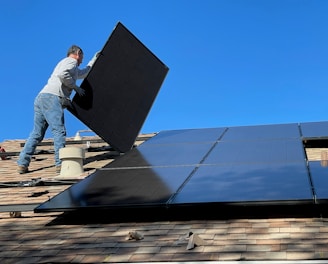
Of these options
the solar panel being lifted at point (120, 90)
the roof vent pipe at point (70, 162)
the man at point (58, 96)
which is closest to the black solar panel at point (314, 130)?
the solar panel being lifted at point (120, 90)

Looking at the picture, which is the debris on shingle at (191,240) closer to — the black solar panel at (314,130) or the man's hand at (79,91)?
the black solar panel at (314,130)

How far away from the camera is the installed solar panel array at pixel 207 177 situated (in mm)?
4609

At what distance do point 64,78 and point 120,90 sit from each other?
1.11 meters

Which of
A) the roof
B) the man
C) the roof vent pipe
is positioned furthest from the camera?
the man

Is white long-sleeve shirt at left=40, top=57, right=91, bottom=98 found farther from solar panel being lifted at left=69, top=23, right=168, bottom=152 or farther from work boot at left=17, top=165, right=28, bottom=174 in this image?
work boot at left=17, top=165, right=28, bottom=174

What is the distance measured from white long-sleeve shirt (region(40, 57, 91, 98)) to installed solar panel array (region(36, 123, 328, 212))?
1.45 metres

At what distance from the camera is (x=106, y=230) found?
4594 mm

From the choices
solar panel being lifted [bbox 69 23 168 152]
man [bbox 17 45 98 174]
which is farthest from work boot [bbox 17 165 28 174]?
solar panel being lifted [bbox 69 23 168 152]

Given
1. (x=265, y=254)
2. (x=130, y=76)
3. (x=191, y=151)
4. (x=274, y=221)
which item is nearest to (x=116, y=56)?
(x=130, y=76)

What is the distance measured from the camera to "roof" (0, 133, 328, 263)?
12.1 feet

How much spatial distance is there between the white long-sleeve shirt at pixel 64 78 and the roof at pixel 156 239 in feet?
9.62

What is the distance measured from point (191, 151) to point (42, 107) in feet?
8.47

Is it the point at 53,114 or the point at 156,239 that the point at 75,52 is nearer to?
the point at 53,114

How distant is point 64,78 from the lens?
773cm
